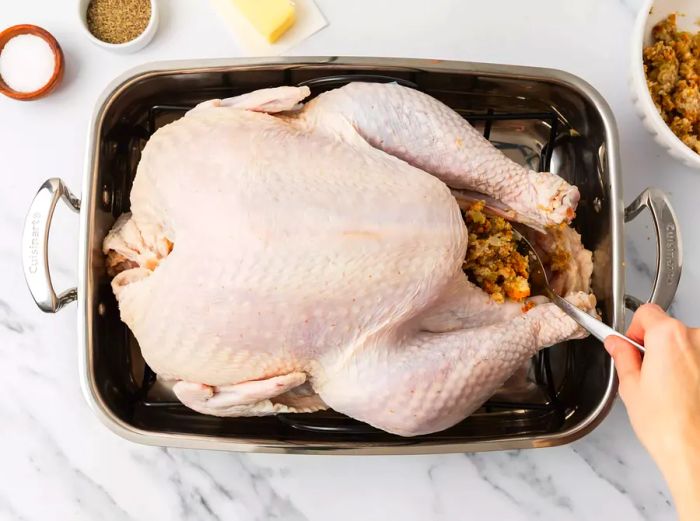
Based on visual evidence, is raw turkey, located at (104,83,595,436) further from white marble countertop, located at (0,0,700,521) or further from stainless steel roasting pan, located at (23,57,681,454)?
white marble countertop, located at (0,0,700,521)

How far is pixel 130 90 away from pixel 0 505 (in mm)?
670

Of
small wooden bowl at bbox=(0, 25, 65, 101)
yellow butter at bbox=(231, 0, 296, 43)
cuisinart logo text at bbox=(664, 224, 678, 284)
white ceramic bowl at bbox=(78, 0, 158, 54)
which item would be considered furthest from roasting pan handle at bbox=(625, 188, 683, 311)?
small wooden bowl at bbox=(0, 25, 65, 101)

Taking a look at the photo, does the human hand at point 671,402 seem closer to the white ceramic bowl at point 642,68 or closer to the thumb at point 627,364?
the thumb at point 627,364

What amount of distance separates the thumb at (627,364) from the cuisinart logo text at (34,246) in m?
0.72

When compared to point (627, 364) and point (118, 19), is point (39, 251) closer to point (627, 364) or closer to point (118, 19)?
point (118, 19)

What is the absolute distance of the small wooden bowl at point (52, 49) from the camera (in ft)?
3.44

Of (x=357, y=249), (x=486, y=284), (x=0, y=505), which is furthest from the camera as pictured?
(x=0, y=505)

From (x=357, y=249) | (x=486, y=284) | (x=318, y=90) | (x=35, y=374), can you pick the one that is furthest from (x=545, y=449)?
(x=35, y=374)

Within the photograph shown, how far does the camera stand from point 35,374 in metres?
1.07

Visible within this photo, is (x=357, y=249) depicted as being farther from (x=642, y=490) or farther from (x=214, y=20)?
(x=642, y=490)

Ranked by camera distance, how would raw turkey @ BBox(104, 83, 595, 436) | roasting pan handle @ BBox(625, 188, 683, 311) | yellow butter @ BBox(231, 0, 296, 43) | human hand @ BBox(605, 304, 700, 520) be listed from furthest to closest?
yellow butter @ BBox(231, 0, 296, 43) → roasting pan handle @ BBox(625, 188, 683, 311) → raw turkey @ BBox(104, 83, 595, 436) → human hand @ BBox(605, 304, 700, 520)

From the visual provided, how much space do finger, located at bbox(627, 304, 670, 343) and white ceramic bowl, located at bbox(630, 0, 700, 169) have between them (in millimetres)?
347

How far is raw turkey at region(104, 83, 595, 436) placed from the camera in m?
0.79

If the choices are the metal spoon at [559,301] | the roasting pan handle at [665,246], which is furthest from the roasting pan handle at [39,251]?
the roasting pan handle at [665,246]
